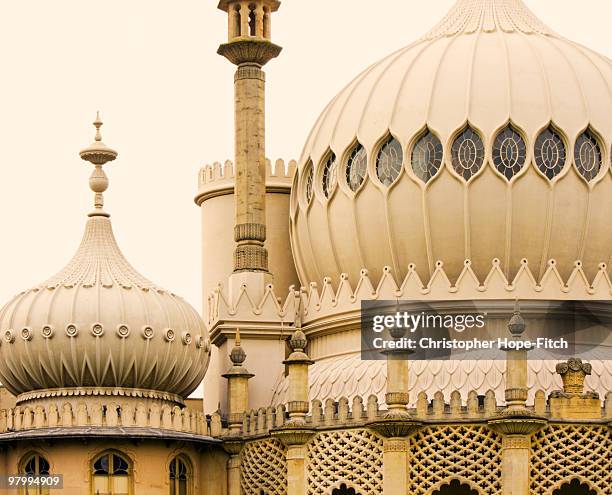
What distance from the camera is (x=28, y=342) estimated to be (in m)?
48.6

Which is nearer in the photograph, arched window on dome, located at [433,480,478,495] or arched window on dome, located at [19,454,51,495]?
arched window on dome, located at [19,454,51,495]

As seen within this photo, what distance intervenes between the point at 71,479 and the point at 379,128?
31.6ft

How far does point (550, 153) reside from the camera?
4947 centimetres

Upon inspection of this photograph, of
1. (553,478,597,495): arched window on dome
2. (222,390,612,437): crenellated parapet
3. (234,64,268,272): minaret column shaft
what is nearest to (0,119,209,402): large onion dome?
(234,64,268,272): minaret column shaft

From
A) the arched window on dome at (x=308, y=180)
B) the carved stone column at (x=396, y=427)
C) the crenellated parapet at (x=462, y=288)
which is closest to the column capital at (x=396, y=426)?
the carved stone column at (x=396, y=427)

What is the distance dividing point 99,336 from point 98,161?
188 inches

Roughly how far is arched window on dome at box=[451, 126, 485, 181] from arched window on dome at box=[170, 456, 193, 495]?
318 inches

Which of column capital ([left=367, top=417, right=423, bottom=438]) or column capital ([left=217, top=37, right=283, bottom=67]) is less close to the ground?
column capital ([left=217, top=37, right=283, bottom=67])

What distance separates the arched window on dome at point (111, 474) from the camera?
4788 centimetres

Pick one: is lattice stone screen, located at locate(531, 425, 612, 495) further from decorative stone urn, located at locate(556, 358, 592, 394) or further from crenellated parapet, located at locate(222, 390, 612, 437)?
decorative stone urn, located at locate(556, 358, 592, 394)

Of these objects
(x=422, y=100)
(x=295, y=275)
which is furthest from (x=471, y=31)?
(x=295, y=275)

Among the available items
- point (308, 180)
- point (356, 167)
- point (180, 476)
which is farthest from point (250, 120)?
point (180, 476)

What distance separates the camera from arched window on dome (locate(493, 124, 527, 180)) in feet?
162

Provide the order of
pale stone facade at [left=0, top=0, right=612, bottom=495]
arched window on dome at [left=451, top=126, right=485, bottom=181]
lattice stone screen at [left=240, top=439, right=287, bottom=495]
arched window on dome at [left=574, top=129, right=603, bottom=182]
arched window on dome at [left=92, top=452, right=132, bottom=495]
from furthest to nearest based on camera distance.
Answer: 1. arched window on dome at [left=574, top=129, right=603, bottom=182]
2. arched window on dome at [left=451, top=126, right=485, bottom=181]
3. lattice stone screen at [left=240, top=439, right=287, bottom=495]
4. arched window on dome at [left=92, top=452, right=132, bottom=495]
5. pale stone facade at [left=0, top=0, right=612, bottom=495]
